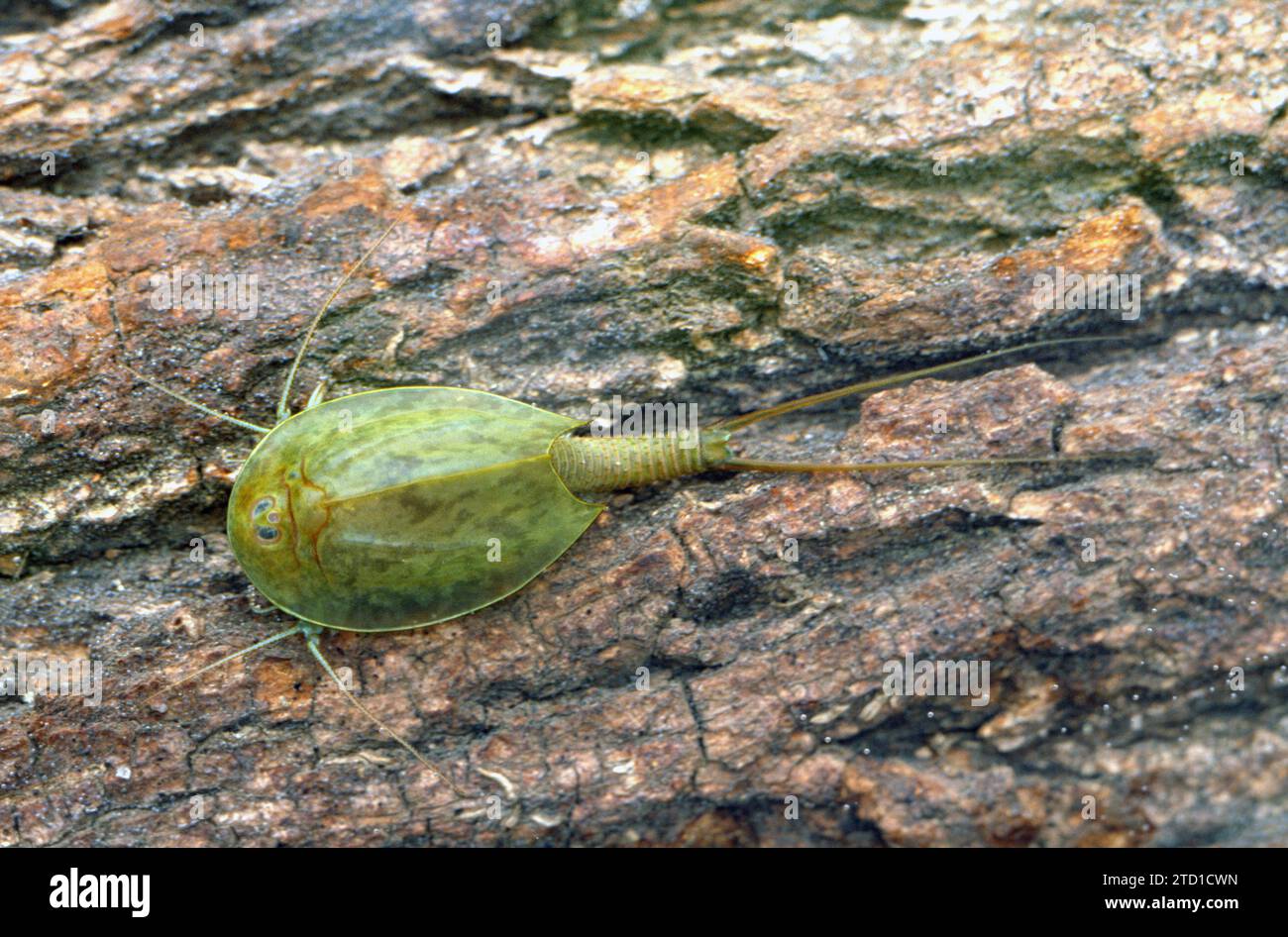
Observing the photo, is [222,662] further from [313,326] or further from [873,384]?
[873,384]

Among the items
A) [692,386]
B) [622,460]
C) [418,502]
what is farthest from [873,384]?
[418,502]

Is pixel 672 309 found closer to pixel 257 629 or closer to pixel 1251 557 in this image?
pixel 257 629

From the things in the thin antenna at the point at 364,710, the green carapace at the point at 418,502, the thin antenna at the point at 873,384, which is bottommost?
the thin antenna at the point at 364,710

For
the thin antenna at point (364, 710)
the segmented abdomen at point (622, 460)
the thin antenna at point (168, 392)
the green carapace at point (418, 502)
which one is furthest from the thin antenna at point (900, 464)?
the thin antenna at point (168, 392)

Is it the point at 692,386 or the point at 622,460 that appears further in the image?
the point at 692,386

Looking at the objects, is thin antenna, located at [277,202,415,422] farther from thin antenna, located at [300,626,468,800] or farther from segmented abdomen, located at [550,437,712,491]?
segmented abdomen, located at [550,437,712,491]

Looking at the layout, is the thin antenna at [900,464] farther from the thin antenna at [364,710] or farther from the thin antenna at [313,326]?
the thin antenna at [313,326]

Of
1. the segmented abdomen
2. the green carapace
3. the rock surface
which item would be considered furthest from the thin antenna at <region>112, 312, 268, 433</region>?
the segmented abdomen
